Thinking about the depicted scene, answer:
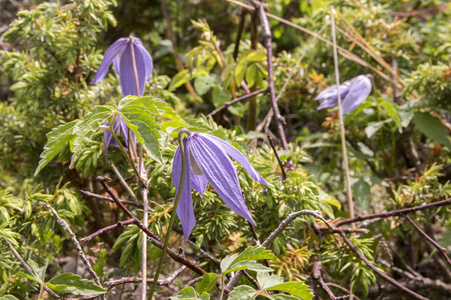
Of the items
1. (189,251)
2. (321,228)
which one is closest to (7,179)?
(189,251)

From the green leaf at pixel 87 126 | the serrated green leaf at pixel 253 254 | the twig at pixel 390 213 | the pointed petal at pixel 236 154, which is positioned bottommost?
the twig at pixel 390 213

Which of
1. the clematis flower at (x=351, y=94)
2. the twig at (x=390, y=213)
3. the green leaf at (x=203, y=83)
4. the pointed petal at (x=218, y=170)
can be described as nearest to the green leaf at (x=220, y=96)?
the green leaf at (x=203, y=83)

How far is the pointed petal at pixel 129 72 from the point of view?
3.78 feet

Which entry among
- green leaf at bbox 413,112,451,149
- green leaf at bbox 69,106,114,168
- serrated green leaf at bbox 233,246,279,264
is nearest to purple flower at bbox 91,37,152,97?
green leaf at bbox 69,106,114,168

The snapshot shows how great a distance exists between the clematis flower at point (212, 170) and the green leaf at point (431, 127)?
1.03m

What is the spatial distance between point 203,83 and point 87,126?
→ 88 centimetres

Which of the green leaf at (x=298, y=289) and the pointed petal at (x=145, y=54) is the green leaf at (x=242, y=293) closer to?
the green leaf at (x=298, y=289)

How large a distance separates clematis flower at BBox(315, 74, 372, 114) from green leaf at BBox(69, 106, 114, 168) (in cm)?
96

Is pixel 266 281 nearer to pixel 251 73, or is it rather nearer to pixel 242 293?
pixel 242 293

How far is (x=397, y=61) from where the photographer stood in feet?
6.66

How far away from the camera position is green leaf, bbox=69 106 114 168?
0.75 meters

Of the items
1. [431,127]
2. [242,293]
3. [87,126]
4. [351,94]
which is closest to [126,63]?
[87,126]

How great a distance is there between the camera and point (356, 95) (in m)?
1.55

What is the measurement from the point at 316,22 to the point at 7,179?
1612 mm
